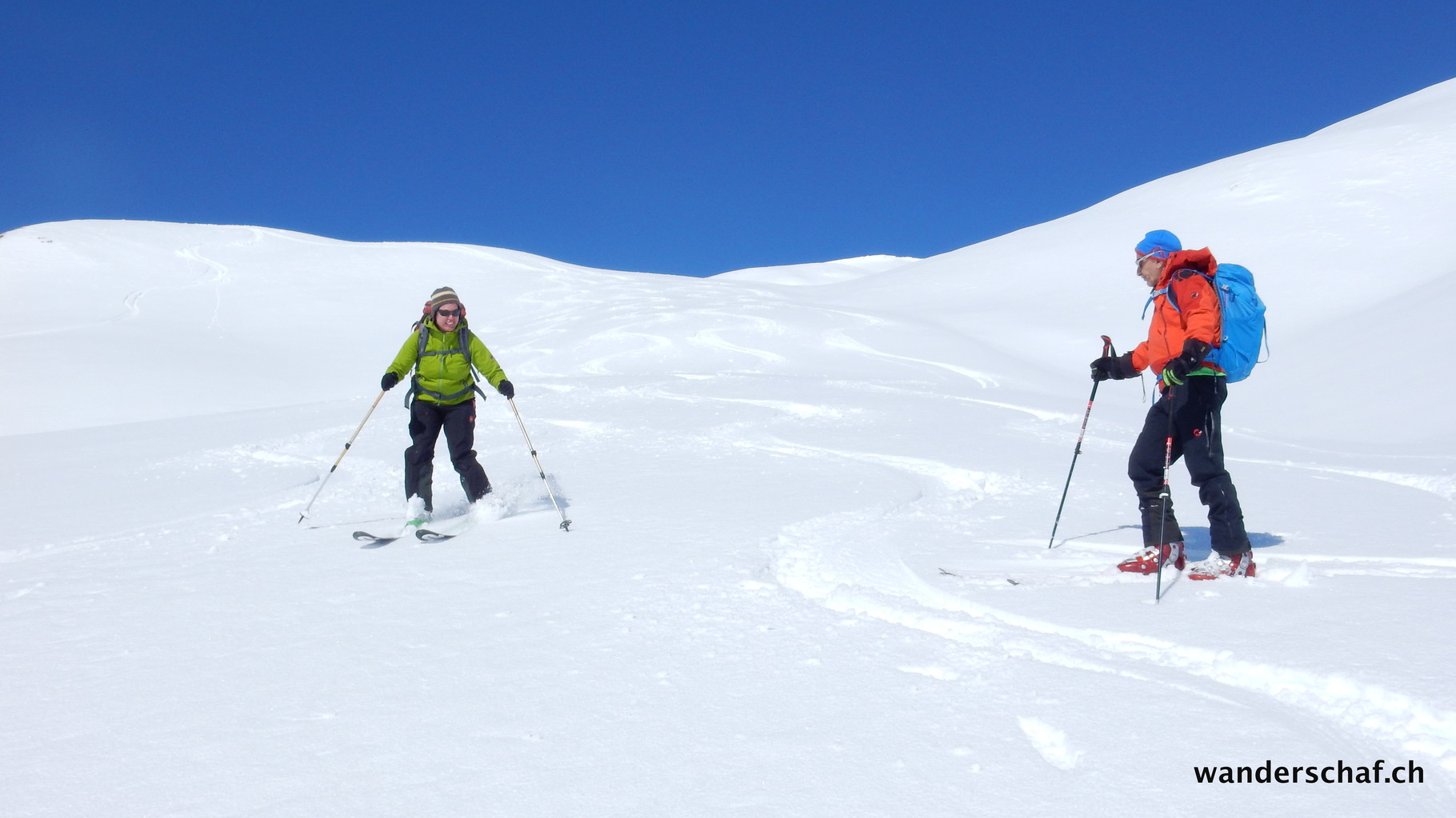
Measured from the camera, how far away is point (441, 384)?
6.59 meters

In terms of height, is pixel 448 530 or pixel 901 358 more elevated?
pixel 901 358

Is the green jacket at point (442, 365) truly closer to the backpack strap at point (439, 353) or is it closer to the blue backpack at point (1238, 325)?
the backpack strap at point (439, 353)

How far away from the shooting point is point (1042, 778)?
99.9 inches

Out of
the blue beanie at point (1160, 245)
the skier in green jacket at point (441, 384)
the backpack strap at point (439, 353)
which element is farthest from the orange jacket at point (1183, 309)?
the backpack strap at point (439, 353)

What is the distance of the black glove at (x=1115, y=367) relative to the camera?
497 centimetres

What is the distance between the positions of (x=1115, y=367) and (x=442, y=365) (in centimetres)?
475

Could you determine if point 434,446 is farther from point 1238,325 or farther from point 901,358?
point 901,358

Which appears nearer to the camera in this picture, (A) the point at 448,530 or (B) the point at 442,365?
(A) the point at 448,530

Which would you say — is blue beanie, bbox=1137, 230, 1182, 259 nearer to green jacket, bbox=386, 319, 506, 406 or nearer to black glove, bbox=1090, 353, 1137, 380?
black glove, bbox=1090, 353, 1137, 380

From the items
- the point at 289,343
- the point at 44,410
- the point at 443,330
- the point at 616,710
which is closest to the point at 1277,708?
the point at 616,710

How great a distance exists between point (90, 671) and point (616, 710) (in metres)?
2.29

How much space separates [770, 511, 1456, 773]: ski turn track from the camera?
2.84m

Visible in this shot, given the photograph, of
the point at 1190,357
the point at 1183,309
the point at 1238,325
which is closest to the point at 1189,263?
the point at 1183,309

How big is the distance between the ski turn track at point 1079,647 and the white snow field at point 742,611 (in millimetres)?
18
